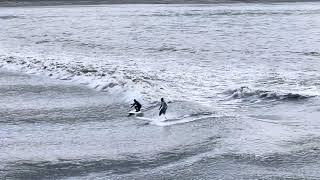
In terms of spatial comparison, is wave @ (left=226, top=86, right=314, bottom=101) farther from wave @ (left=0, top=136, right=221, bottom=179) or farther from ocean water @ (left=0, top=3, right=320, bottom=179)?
wave @ (left=0, top=136, right=221, bottom=179)

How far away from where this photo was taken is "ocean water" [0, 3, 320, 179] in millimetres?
15789

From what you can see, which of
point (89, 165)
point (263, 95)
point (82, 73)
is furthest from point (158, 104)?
point (82, 73)

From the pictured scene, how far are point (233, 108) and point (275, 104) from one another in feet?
A: 6.28

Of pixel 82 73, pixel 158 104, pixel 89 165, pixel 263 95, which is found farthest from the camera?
pixel 82 73

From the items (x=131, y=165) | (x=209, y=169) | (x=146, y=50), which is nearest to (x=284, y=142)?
(x=209, y=169)

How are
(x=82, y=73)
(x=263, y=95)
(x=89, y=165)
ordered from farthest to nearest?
(x=82, y=73) → (x=263, y=95) → (x=89, y=165)

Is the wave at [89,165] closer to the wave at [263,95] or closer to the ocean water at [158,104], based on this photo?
the ocean water at [158,104]

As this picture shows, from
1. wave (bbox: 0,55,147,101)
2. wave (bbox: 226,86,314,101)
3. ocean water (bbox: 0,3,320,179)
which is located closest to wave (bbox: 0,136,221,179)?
ocean water (bbox: 0,3,320,179)

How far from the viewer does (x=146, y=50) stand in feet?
134

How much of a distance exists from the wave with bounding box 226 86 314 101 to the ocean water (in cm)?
8

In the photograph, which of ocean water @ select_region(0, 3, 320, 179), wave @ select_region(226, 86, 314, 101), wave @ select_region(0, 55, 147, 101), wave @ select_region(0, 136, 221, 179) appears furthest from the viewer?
wave @ select_region(0, 55, 147, 101)

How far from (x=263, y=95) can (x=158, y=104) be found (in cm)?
481

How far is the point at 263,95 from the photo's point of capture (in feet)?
78.2

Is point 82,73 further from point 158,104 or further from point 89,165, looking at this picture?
point 89,165
